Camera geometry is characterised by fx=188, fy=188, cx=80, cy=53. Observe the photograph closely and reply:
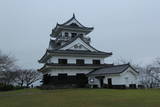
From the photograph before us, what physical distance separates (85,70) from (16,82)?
30.0 metres

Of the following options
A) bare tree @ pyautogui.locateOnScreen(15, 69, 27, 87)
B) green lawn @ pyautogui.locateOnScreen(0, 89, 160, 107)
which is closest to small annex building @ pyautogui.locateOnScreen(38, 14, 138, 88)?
green lawn @ pyautogui.locateOnScreen(0, 89, 160, 107)

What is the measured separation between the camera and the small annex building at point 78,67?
25.9 m

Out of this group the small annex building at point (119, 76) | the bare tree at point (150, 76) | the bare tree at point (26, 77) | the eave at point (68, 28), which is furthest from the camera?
the bare tree at point (26, 77)

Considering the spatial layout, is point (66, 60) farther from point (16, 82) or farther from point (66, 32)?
point (16, 82)

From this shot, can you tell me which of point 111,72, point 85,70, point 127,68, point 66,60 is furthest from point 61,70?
point 127,68

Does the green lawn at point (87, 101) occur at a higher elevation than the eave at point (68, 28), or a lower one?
lower

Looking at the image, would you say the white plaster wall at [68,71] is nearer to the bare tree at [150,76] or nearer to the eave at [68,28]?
the eave at [68,28]

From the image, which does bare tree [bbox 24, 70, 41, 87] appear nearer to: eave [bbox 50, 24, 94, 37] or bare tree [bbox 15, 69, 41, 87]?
bare tree [bbox 15, 69, 41, 87]

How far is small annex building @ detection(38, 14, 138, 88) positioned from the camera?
85.0 feet

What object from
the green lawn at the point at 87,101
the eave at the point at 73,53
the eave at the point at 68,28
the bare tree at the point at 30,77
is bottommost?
the green lawn at the point at 87,101

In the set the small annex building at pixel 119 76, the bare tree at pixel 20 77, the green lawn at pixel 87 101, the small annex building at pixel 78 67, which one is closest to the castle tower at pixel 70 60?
the small annex building at pixel 78 67

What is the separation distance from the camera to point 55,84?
27.2 m

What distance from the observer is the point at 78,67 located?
95.7 ft

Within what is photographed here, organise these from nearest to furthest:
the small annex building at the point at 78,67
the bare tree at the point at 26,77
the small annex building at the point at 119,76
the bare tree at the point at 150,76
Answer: the small annex building at the point at 119,76 < the small annex building at the point at 78,67 < the bare tree at the point at 150,76 < the bare tree at the point at 26,77
